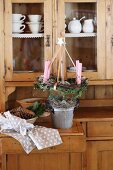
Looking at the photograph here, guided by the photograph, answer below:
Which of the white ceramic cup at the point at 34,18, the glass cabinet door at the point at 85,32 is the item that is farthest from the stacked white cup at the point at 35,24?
the glass cabinet door at the point at 85,32

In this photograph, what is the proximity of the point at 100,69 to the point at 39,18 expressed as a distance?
1.99ft

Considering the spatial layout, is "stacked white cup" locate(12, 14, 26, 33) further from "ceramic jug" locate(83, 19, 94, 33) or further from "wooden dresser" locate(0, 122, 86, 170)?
"wooden dresser" locate(0, 122, 86, 170)

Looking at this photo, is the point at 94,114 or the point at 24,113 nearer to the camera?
the point at 24,113

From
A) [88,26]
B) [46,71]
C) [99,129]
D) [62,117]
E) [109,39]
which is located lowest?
[99,129]

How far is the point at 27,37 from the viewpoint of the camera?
2.69 m

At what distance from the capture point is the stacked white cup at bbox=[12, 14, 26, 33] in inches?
104

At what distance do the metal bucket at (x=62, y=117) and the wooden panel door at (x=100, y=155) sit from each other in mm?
282

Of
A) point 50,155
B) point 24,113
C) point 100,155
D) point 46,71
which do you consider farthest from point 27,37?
point 100,155

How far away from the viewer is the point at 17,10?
2645mm

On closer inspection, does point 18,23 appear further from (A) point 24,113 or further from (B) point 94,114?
(B) point 94,114

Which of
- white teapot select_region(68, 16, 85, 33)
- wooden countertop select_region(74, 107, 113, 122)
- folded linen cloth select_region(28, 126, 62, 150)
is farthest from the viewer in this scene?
white teapot select_region(68, 16, 85, 33)

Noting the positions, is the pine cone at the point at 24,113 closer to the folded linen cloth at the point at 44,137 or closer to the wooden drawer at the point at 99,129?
the folded linen cloth at the point at 44,137

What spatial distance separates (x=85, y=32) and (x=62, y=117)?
2.36ft

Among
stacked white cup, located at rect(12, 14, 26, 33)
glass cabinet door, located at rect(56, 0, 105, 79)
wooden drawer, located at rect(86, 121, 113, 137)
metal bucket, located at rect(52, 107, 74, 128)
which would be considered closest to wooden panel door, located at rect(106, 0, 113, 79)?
glass cabinet door, located at rect(56, 0, 105, 79)
